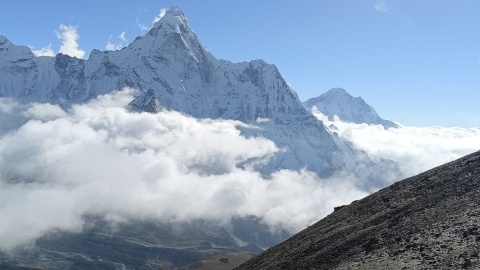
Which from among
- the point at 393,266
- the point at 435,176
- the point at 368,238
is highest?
the point at 435,176

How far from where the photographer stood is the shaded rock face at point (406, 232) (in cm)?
5322

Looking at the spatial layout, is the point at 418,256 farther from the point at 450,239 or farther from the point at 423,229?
the point at 423,229

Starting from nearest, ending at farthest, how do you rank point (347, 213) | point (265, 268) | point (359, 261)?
point (359, 261), point (265, 268), point (347, 213)

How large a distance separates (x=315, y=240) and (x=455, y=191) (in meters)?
22.0

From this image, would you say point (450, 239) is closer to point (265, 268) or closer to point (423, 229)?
point (423, 229)

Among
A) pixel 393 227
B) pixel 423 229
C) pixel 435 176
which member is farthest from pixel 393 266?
pixel 435 176

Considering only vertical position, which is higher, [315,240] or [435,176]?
[435,176]

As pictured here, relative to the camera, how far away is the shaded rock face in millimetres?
53219

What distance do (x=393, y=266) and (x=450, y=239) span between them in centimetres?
758

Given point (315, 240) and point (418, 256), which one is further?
point (315, 240)

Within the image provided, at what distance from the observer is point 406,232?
2483 inches

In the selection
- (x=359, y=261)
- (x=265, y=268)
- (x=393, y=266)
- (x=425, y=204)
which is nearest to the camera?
(x=393, y=266)

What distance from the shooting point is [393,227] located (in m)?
67.5

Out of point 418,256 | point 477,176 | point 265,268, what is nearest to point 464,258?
point 418,256
